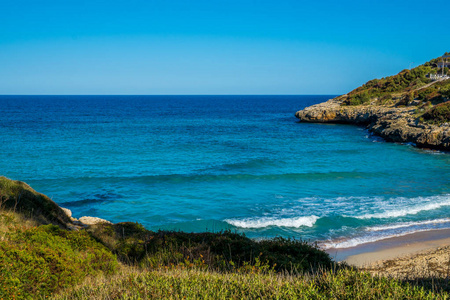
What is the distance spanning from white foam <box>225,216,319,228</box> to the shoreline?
109 inches

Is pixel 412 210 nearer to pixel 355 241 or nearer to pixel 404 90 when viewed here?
pixel 355 241

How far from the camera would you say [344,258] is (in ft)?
44.3

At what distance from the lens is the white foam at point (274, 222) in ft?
55.8

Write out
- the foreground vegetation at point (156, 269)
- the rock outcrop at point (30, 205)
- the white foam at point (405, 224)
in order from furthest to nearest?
A: 1. the white foam at point (405, 224)
2. the rock outcrop at point (30, 205)
3. the foreground vegetation at point (156, 269)

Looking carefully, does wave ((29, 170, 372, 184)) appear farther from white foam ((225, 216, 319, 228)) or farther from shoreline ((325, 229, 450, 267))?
shoreline ((325, 229, 450, 267))

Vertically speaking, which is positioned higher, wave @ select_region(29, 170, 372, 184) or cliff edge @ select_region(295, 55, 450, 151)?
cliff edge @ select_region(295, 55, 450, 151)

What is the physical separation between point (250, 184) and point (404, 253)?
1175 centimetres

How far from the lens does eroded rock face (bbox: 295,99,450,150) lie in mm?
36188

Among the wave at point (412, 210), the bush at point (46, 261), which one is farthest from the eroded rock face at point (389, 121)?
the bush at point (46, 261)

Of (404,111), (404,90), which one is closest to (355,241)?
(404,111)

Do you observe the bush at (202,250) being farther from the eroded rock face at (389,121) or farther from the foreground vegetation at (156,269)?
the eroded rock face at (389,121)

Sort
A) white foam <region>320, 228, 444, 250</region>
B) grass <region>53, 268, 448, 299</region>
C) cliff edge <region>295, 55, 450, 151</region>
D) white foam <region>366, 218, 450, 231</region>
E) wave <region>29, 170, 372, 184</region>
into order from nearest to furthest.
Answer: grass <region>53, 268, 448, 299</region>, white foam <region>320, 228, 444, 250</region>, white foam <region>366, 218, 450, 231</region>, wave <region>29, 170, 372, 184</region>, cliff edge <region>295, 55, 450, 151</region>

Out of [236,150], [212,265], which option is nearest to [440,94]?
[236,150]

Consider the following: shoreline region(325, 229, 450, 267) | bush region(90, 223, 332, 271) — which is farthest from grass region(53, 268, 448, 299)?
shoreline region(325, 229, 450, 267)
